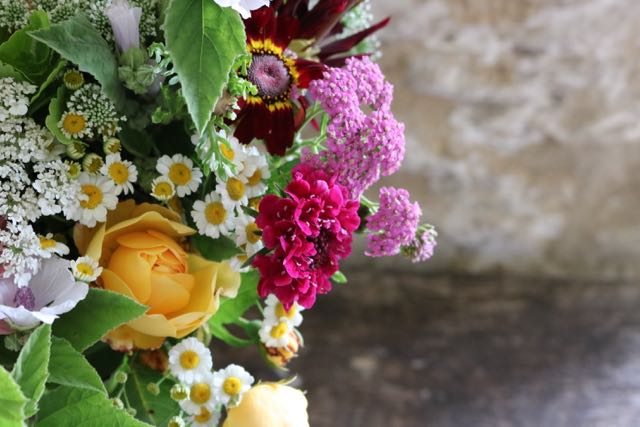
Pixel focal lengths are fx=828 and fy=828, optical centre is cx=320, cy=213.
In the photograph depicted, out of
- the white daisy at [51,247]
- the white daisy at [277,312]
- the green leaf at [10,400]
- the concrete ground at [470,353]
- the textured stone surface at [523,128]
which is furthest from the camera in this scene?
the textured stone surface at [523,128]

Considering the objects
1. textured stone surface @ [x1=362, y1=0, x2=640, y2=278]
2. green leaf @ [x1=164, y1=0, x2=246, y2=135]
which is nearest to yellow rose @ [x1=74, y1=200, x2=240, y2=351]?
green leaf @ [x1=164, y1=0, x2=246, y2=135]

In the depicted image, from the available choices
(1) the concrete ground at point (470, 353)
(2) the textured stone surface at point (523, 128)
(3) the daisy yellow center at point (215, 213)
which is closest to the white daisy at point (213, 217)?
(3) the daisy yellow center at point (215, 213)

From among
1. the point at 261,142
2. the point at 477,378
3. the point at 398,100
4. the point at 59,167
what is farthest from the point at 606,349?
the point at 59,167

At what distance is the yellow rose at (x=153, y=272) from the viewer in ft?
1.65

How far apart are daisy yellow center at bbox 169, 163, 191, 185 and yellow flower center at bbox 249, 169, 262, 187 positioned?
0.13ft

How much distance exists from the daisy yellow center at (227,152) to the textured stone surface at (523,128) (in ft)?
4.42

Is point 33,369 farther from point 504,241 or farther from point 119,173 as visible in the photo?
point 504,241

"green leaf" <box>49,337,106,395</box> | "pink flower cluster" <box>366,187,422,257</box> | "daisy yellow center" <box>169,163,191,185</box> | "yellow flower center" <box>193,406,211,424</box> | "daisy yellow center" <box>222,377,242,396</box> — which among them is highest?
"pink flower cluster" <box>366,187,422,257</box>

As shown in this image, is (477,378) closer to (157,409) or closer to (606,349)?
(606,349)

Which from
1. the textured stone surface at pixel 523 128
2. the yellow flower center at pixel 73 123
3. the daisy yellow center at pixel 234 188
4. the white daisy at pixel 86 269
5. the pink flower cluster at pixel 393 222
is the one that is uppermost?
the textured stone surface at pixel 523 128

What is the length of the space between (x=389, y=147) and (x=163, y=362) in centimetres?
21

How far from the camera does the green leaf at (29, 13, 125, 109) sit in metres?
0.45

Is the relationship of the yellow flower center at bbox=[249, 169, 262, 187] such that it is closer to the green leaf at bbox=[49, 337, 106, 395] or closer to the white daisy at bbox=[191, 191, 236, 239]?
the white daisy at bbox=[191, 191, 236, 239]

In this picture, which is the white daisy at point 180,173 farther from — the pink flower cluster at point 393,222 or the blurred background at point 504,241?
the blurred background at point 504,241
